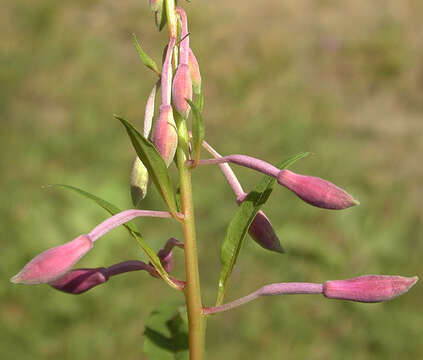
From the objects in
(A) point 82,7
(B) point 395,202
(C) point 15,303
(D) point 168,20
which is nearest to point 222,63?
(A) point 82,7

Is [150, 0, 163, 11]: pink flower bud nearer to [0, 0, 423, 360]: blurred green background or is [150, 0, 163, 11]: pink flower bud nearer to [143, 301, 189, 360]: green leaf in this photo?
[143, 301, 189, 360]: green leaf

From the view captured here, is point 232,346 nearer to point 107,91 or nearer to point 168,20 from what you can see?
point 168,20

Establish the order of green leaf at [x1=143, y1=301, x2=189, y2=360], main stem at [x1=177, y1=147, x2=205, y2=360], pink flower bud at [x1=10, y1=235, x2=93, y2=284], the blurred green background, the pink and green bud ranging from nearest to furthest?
1. pink flower bud at [x1=10, y1=235, x2=93, y2=284]
2. main stem at [x1=177, y1=147, x2=205, y2=360]
3. the pink and green bud
4. green leaf at [x1=143, y1=301, x2=189, y2=360]
5. the blurred green background

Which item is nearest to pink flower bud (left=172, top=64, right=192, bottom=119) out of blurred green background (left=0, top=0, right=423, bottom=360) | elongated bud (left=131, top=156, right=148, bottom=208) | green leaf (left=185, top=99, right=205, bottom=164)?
green leaf (left=185, top=99, right=205, bottom=164)

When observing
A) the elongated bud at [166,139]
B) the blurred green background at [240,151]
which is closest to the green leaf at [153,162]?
the elongated bud at [166,139]

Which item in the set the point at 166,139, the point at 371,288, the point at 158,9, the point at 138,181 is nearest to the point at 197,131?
the point at 166,139

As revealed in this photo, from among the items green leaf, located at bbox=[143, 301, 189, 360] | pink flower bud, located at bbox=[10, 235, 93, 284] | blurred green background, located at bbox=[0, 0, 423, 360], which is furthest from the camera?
blurred green background, located at bbox=[0, 0, 423, 360]

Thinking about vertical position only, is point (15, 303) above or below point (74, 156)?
below
